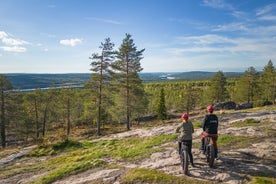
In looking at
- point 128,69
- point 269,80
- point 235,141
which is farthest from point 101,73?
point 269,80

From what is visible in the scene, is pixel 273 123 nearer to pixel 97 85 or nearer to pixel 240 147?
pixel 240 147

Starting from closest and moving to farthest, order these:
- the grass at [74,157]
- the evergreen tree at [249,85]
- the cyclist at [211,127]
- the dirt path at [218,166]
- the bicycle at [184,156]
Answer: the dirt path at [218,166] → the bicycle at [184,156] → the cyclist at [211,127] → the grass at [74,157] → the evergreen tree at [249,85]

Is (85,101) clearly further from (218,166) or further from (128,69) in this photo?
(218,166)

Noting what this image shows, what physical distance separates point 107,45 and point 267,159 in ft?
86.9

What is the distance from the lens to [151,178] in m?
9.16

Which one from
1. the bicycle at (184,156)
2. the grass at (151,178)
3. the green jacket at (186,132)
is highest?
the green jacket at (186,132)

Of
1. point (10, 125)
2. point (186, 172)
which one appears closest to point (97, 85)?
point (10, 125)

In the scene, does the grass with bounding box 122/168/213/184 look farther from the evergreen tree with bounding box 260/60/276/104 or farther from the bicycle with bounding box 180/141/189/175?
the evergreen tree with bounding box 260/60/276/104

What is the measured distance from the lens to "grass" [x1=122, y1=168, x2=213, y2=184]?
8.60 m

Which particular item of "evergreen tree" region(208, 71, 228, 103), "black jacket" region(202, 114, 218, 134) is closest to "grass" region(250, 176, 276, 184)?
"black jacket" region(202, 114, 218, 134)

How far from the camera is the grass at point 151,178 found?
28.2 ft

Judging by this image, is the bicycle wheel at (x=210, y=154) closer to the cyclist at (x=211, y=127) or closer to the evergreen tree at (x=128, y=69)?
the cyclist at (x=211, y=127)

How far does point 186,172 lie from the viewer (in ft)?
29.9

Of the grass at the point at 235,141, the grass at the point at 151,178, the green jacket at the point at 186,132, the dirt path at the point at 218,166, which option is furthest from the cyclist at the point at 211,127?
the grass at the point at 235,141
